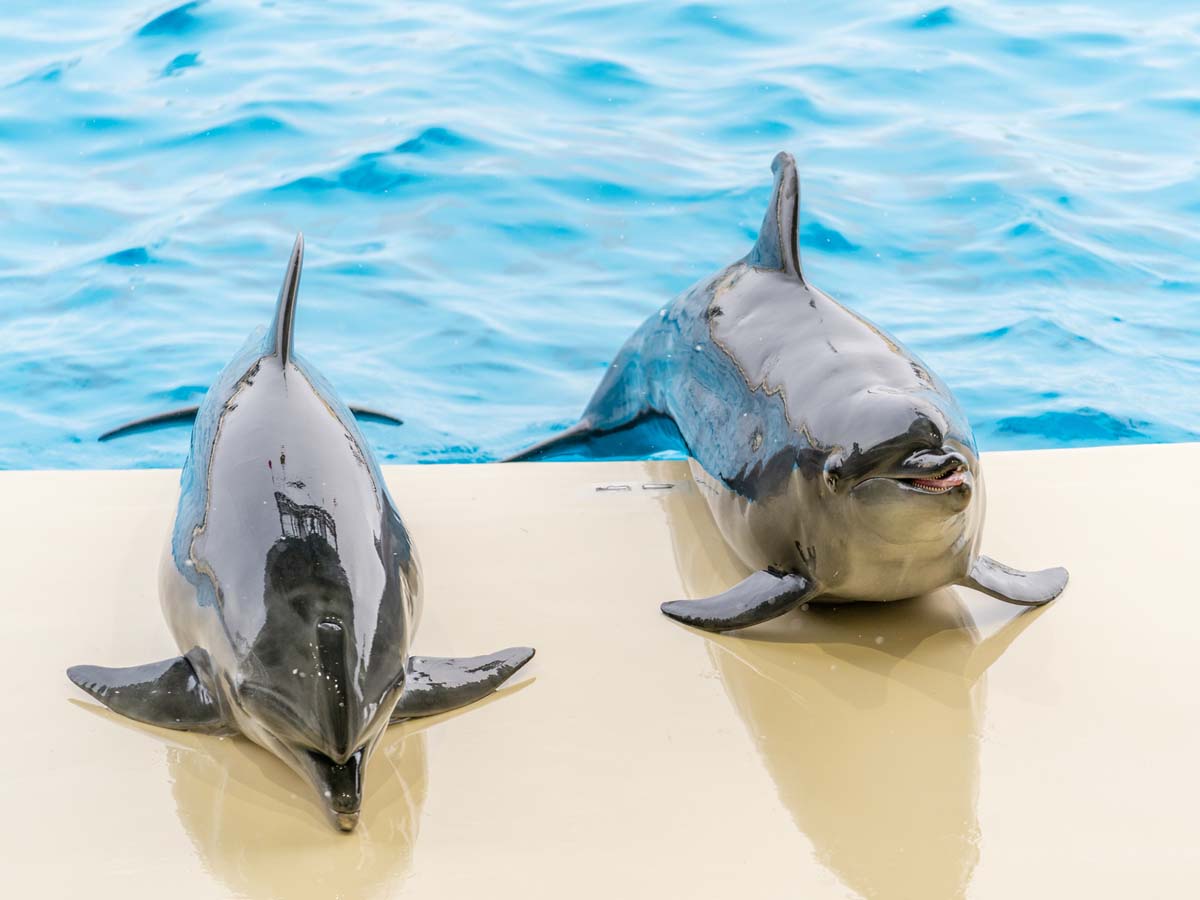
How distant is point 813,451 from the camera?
4082 mm

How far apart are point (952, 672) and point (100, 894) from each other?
2.26m

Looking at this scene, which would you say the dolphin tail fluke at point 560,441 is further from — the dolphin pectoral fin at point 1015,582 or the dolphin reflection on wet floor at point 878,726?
the dolphin pectoral fin at point 1015,582

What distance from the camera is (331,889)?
287cm

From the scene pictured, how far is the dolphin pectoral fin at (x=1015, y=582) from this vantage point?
13.4 feet

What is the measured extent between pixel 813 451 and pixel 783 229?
1196 millimetres

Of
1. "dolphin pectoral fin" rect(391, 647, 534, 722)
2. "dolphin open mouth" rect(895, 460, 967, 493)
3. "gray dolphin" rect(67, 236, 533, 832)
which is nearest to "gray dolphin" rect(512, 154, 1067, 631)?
"dolphin open mouth" rect(895, 460, 967, 493)

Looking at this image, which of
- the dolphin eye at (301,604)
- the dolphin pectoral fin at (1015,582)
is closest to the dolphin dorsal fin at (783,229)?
the dolphin pectoral fin at (1015,582)

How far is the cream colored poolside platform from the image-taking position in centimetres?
298

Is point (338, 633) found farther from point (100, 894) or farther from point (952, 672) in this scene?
point (952, 672)

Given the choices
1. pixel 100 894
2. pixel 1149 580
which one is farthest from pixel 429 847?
pixel 1149 580

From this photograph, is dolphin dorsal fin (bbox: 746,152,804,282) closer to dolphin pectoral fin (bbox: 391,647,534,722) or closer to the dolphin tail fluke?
the dolphin tail fluke

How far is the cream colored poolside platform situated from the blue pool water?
3796 millimetres

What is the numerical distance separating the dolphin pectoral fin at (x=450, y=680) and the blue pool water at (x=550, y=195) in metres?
4.49

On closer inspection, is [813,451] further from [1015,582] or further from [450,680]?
[450,680]
